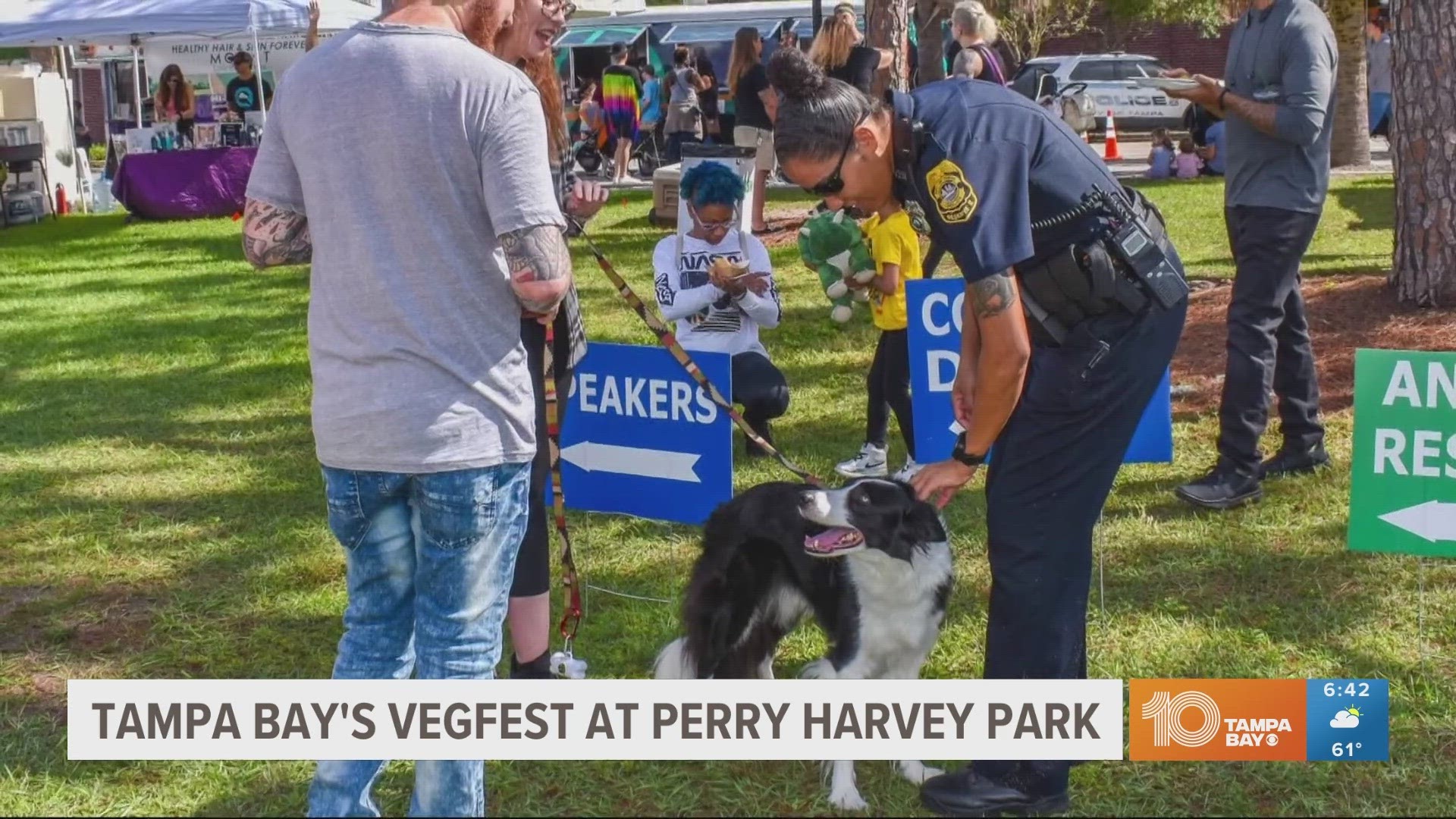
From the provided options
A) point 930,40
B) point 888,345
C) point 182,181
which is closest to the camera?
point 888,345

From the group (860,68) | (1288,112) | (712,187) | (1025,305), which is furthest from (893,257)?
(860,68)

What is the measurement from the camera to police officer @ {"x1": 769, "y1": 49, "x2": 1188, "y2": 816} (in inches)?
123

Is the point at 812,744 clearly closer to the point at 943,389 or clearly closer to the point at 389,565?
the point at 389,565

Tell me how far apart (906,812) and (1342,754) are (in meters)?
1.14

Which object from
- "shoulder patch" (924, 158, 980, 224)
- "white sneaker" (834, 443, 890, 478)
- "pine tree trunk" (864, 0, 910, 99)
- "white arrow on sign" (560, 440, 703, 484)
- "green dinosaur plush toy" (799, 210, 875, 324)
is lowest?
"white sneaker" (834, 443, 890, 478)

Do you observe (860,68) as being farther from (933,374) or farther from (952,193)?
(952,193)

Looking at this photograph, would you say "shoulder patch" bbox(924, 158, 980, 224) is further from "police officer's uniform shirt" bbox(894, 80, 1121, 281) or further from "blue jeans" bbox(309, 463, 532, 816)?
"blue jeans" bbox(309, 463, 532, 816)

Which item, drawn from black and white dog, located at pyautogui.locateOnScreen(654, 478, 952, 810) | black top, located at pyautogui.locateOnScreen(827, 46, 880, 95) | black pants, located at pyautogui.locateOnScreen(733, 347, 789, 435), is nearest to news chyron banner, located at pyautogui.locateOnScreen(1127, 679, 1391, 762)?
black and white dog, located at pyautogui.locateOnScreen(654, 478, 952, 810)

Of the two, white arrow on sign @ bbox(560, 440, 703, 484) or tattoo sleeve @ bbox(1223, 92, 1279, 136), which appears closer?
white arrow on sign @ bbox(560, 440, 703, 484)

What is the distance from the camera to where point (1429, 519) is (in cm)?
419

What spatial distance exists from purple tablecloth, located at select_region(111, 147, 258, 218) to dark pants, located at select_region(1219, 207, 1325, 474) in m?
14.4

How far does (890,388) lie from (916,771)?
287 centimetres

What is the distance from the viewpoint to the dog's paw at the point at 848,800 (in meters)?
3.69

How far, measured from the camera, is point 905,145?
319 centimetres
